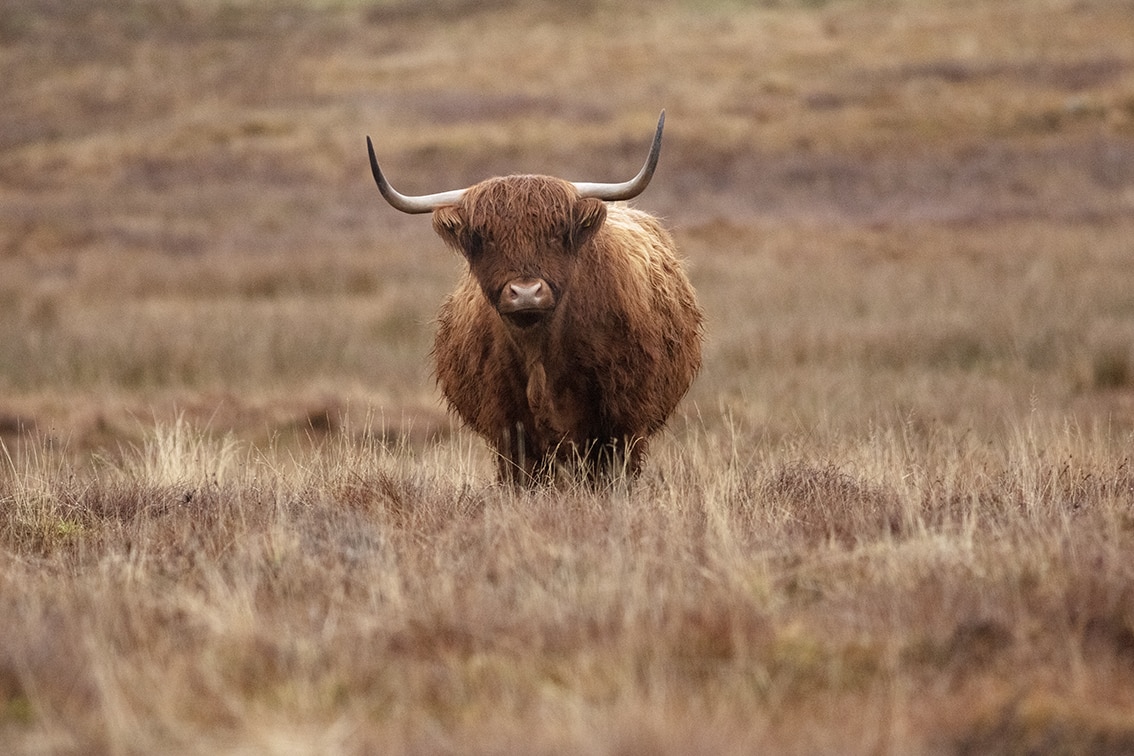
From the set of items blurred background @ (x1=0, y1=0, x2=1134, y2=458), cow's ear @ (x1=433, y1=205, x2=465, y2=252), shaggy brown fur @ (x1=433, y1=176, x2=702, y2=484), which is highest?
cow's ear @ (x1=433, y1=205, x2=465, y2=252)

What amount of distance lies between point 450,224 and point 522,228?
1.39 ft

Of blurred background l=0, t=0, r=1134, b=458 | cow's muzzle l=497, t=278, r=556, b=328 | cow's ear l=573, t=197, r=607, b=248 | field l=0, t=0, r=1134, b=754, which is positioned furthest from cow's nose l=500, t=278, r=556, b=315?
blurred background l=0, t=0, r=1134, b=458

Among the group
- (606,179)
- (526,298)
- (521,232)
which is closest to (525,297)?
(526,298)

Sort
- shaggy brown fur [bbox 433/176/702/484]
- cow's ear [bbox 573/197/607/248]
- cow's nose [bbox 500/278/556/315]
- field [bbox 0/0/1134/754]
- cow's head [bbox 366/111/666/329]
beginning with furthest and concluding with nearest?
1. cow's ear [bbox 573/197/607/248]
2. shaggy brown fur [bbox 433/176/702/484]
3. cow's head [bbox 366/111/666/329]
4. cow's nose [bbox 500/278/556/315]
5. field [bbox 0/0/1134/754]

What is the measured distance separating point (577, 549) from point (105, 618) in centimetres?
164

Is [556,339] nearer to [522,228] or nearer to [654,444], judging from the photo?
[522,228]

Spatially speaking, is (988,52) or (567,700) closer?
(567,700)

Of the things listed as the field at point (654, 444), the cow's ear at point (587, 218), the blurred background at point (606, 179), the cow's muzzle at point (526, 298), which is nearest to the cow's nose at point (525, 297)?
the cow's muzzle at point (526, 298)

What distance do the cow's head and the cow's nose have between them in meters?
0.01

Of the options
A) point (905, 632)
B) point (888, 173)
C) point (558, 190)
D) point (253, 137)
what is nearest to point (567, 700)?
point (905, 632)

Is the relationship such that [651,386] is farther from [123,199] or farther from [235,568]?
[123,199]

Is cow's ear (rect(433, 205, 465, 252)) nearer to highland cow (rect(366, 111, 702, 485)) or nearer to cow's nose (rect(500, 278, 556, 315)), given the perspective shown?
highland cow (rect(366, 111, 702, 485))

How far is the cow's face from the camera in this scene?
7.16m

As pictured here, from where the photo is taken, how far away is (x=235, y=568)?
5.19m
